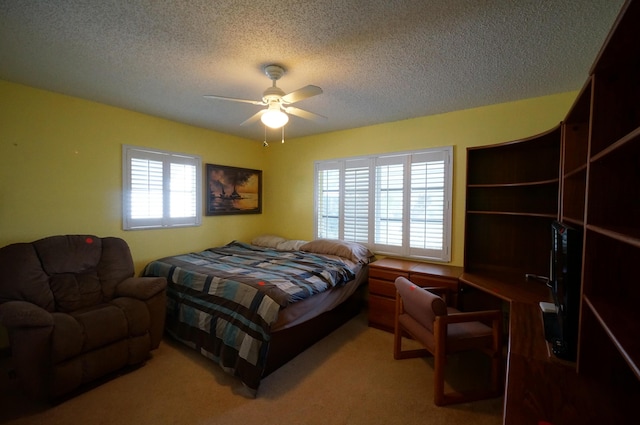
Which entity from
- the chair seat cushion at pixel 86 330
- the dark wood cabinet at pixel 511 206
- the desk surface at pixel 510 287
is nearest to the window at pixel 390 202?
the dark wood cabinet at pixel 511 206

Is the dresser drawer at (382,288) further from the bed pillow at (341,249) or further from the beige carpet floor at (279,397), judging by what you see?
the beige carpet floor at (279,397)

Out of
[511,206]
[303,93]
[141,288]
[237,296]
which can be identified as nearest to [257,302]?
[237,296]

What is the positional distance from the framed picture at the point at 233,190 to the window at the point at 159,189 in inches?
8.1

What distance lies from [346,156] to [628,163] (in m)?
3.06

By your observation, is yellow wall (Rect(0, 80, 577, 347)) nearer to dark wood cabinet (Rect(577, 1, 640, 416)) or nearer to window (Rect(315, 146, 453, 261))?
window (Rect(315, 146, 453, 261))

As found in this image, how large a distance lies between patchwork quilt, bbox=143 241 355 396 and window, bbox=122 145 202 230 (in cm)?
56

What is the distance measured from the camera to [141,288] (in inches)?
A: 97.2

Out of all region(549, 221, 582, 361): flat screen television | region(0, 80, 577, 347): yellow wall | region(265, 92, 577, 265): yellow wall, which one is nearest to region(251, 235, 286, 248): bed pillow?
region(265, 92, 577, 265): yellow wall

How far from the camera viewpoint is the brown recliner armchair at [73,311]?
1845mm

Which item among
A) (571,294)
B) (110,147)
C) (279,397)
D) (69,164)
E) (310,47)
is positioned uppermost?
(310,47)

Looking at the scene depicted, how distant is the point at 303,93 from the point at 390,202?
2.01m

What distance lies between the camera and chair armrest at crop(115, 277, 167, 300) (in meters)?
2.44

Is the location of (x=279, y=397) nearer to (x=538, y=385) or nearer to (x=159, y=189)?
(x=538, y=385)

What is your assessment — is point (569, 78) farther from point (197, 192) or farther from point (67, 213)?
point (67, 213)
